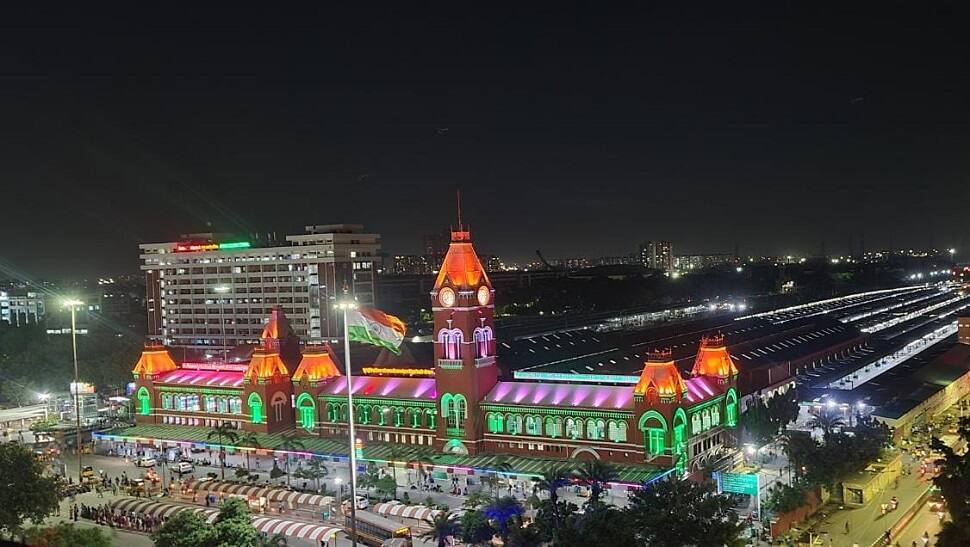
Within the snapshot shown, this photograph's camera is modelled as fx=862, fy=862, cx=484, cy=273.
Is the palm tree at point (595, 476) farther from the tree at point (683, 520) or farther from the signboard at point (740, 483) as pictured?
the signboard at point (740, 483)

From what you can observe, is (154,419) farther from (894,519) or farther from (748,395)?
(894,519)

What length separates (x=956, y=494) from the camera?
39.8 metres

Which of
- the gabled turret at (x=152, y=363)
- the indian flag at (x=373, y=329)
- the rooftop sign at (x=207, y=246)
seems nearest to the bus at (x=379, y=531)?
the indian flag at (x=373, y=329)

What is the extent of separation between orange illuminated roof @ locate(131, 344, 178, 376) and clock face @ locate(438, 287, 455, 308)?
3562 cm

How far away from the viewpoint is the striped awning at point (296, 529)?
53.0 metres

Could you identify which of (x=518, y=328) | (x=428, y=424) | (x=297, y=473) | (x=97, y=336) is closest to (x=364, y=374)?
(x=428, y=424)

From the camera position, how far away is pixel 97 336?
137 meters

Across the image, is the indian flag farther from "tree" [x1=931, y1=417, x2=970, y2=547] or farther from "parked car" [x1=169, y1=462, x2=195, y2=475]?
"tree" [x1=931, y1=417, x2=970, y2=547]

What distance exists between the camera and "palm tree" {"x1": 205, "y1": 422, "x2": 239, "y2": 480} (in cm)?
7212

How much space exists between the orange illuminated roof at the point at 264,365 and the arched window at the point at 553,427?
27852mm

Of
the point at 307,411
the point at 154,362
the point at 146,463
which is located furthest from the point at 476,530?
the point at 154,362

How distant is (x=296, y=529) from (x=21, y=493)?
16348 millimetres

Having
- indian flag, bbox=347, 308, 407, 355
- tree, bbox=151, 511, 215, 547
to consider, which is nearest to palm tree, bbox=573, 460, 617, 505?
tree, bbox=151, 511, 215, 547

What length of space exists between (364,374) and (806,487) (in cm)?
3948
